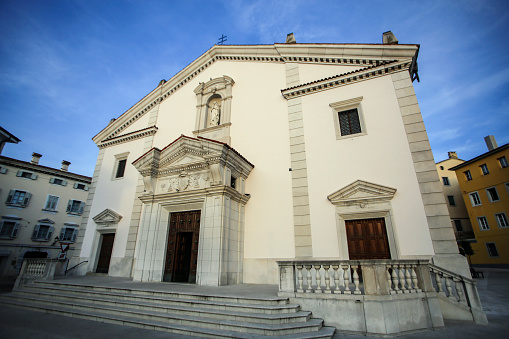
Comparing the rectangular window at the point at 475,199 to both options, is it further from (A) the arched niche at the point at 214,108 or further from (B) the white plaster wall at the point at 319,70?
(A) the arched niche at the point at 214,108

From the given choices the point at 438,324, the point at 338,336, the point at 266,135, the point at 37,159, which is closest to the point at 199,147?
the point at 266,135

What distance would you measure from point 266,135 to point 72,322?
1042 centimetres

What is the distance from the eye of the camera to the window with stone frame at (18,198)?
25438 millimetres

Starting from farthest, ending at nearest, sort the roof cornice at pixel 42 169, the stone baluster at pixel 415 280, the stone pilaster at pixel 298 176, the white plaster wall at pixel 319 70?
1. the roof cornice at pixel 42 169
2. the white plaster wall at pixel 319 70
3. the stone pilaster at pixel 298 176
4. the stone baluster at pixel 415 280

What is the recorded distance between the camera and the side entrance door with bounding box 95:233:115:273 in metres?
14.5

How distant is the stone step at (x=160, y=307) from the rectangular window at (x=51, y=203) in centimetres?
2386

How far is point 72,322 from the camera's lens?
6629 millimetres

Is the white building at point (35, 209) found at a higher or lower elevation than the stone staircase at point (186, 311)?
higher

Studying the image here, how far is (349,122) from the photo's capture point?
11.5 meters

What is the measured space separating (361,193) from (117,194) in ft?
48.5

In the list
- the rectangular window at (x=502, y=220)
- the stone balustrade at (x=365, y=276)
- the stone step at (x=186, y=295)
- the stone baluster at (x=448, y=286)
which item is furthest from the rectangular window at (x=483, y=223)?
the stone step at (x=186, y=295)

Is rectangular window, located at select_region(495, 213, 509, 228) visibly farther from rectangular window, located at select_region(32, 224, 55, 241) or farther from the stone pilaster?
rectangular window, located at select_region(32, 224, 55, 241)

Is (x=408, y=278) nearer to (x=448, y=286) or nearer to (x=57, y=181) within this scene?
(x=448, y=286)

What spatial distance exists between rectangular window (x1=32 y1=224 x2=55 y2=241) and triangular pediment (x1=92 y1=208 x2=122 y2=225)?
1864cm
